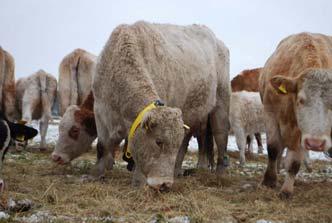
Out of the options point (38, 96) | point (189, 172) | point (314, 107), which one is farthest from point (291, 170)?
point (38, 96)

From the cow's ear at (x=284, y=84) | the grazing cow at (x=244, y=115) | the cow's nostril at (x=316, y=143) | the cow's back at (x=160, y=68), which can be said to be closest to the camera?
the cow's nostril at (x=316, y=143)

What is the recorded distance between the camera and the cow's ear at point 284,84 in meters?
5.55

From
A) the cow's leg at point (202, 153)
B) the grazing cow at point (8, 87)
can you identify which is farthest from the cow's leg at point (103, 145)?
the grazing cow at point (8, 87)

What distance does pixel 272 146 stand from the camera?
6.73m

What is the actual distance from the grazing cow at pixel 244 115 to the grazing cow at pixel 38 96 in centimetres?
534

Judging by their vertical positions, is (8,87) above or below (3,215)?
below

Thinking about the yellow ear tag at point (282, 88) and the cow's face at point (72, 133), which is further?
the cow's face at point (72, 133)

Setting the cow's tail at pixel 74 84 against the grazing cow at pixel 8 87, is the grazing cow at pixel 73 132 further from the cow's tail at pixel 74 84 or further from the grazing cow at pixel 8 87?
the grazing cow at pixel 8 87

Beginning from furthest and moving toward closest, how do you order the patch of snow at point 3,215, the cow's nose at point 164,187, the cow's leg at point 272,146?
the cow's leg at point 272,146, the cow's nose at point 164,187, the patch of snow at point 3,215

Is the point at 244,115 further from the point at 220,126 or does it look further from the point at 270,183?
the point at 270,183

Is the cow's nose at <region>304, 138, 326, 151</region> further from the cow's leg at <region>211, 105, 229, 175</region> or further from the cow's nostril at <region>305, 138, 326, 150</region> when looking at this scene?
the cow's leg at <region>211, 105, 229, 175</region>

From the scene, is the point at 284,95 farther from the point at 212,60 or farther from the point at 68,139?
the point at 68,139

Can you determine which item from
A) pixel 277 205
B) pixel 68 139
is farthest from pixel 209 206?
pixel 68 139

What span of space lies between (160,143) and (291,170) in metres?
1.95
